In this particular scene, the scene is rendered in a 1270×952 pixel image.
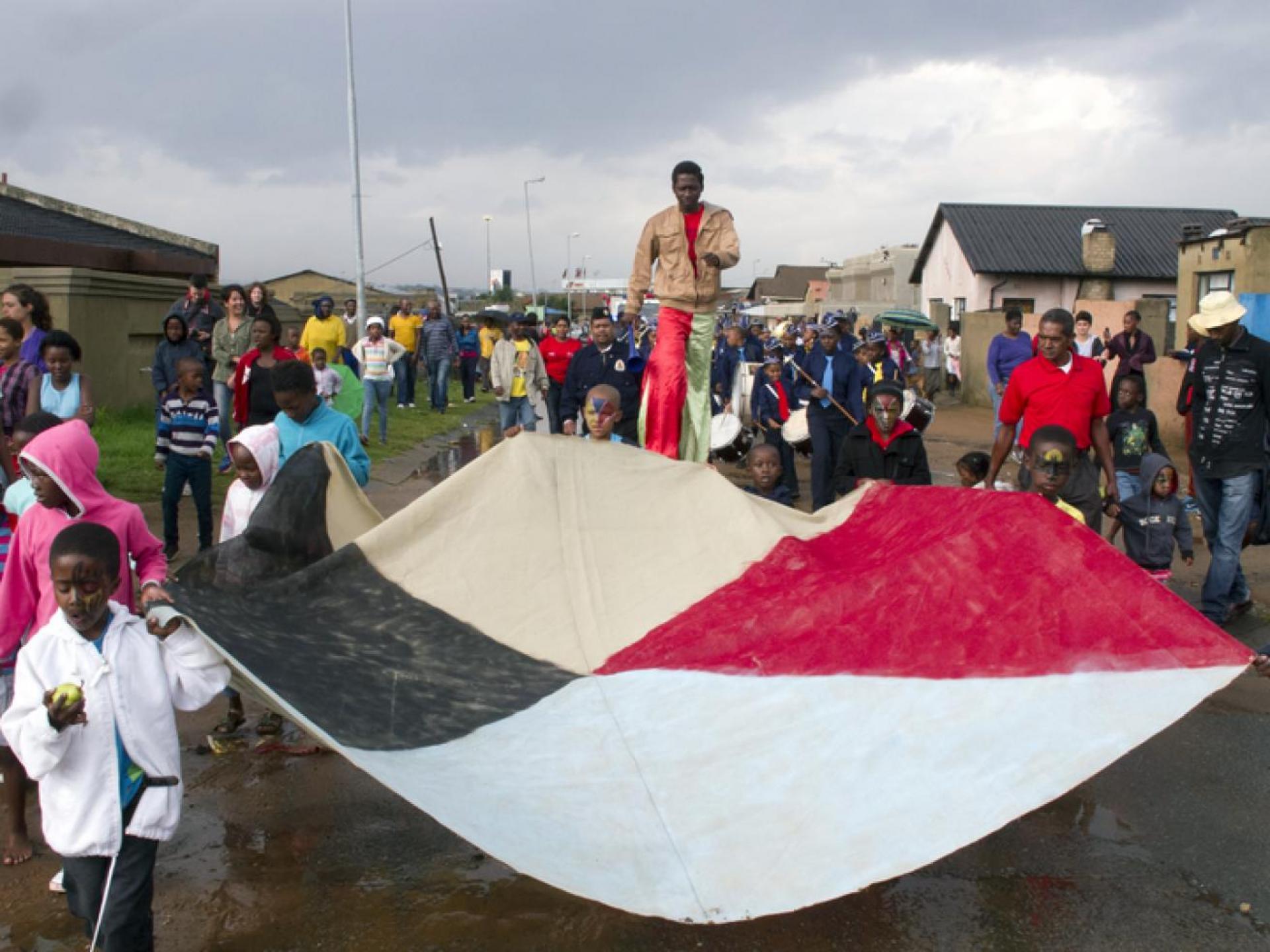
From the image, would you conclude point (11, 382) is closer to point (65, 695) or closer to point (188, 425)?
point (188, 425)

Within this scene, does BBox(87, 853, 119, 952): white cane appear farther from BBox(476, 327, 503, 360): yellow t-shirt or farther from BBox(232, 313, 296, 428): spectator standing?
BBox(476, 327, 503, 360): yellow t-shirt

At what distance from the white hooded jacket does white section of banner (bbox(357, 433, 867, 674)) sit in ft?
5.50

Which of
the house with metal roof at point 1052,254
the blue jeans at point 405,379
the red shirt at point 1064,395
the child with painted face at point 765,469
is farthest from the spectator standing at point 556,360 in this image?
the house with metal roof at point 1052,254

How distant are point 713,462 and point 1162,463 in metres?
5.98

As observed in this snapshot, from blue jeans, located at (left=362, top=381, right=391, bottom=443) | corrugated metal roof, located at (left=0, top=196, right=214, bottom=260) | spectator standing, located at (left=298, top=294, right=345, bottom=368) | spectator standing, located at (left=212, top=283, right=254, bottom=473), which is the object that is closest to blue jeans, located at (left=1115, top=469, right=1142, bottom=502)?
spectator standing, located at (left=212, top=283, right=254, bottom=473)

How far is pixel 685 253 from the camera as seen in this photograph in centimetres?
816

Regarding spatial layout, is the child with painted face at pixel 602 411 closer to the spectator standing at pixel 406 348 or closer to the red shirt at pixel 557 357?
the red shirt at pixel 557 357

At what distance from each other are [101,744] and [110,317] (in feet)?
40.0

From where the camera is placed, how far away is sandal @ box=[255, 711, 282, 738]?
19.1ft

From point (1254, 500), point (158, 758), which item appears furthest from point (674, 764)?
point (1254, 500)

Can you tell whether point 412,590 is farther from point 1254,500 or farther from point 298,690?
point 1254,500

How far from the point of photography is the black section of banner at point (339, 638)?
4.13 metres

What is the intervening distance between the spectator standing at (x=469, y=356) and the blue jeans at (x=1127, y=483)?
19.0 metres

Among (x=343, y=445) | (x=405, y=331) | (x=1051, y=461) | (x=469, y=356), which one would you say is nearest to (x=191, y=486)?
(x=343, y=445)
